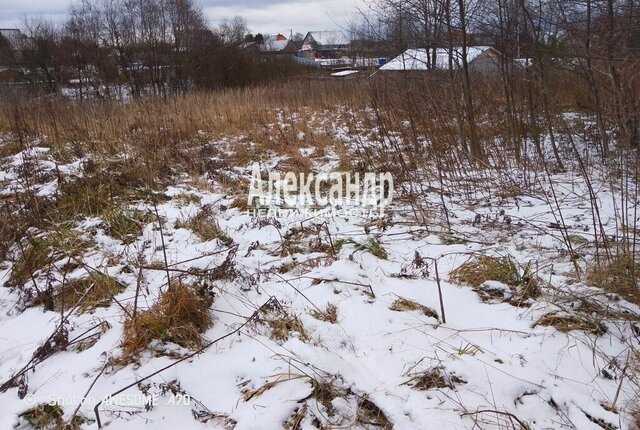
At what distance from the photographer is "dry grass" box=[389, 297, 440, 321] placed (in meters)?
2.06

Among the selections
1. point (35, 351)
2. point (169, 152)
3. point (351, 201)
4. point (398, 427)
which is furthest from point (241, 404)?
point (169, 152)

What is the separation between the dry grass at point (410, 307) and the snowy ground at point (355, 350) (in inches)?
1.7

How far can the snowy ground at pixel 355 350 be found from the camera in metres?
1.53

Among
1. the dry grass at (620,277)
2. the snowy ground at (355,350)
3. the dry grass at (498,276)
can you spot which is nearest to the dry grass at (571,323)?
the snowy ground at (355,350)

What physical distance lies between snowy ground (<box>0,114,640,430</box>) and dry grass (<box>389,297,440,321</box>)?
42 mm

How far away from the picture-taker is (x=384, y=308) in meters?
2.12

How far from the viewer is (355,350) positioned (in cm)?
185

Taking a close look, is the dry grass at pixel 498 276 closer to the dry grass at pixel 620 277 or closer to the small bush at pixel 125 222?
the dry grass at pixel 620 277

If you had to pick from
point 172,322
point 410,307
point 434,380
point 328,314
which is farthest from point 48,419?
point 410,307

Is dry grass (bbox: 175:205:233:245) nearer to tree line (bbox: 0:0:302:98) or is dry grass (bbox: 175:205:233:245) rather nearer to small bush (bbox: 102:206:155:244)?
small bush (bbox: 102:206:155:244)

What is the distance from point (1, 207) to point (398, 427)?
3957 mm

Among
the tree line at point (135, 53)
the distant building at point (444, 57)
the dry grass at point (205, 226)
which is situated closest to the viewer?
the dry grass at point (205, 226)

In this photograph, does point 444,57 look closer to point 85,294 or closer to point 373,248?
point 373,248

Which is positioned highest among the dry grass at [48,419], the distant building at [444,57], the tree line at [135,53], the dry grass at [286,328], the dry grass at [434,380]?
the tree line at [135,53]
